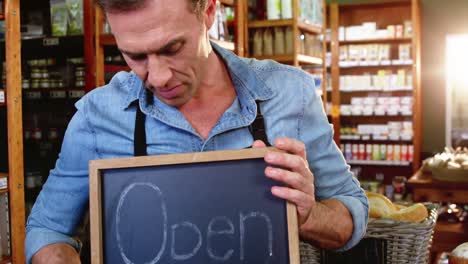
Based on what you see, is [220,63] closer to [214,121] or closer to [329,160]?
[214,121]

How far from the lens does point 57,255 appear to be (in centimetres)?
141

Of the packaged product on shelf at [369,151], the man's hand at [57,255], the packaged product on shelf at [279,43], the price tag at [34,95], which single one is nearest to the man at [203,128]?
the man's hand at [57,255]

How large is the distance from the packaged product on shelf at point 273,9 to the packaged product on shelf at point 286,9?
0.10 ft

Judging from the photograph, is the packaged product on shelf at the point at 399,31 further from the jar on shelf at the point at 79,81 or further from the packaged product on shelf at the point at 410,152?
the jar on shelf at the point at 79,81

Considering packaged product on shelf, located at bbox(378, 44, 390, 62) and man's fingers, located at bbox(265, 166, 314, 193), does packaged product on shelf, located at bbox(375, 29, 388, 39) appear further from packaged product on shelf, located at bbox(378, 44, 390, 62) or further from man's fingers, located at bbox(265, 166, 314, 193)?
man's fingers, located at bbox(265, 166, 314, 193)

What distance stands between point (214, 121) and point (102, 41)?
2856mm

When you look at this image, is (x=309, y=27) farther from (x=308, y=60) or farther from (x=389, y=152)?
(x=389, y=152)

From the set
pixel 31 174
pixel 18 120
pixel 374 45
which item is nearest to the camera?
pixel 18 120

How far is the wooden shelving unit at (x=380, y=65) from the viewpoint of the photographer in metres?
8.14

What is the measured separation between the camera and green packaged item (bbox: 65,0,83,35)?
15.0 feet

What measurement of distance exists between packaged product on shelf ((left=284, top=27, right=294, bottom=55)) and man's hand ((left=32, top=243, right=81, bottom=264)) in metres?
4.15

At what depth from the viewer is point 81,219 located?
1.57 meters

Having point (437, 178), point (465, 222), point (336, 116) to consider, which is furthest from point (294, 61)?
point (336, 116)

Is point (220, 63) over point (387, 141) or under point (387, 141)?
over
